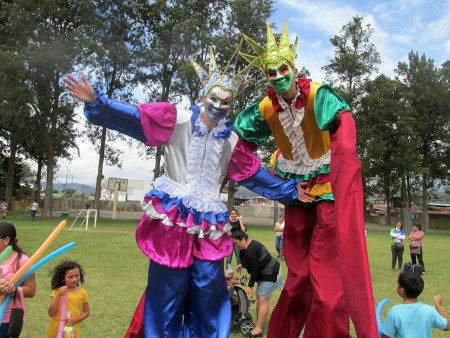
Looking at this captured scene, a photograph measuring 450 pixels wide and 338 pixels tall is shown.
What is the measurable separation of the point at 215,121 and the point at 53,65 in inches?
929

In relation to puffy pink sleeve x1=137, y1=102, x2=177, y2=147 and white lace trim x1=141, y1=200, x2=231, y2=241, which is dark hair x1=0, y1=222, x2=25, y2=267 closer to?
white lace trim x1=141, y1=200, x2=231, y2=241

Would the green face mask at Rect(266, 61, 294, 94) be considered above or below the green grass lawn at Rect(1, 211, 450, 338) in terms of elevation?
above

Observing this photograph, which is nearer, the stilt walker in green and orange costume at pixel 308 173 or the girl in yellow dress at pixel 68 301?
the stilt walker in green and orange costume at pixel 308 173

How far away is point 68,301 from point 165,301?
1.59 m

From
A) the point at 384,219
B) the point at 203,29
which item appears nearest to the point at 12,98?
the point at 203,29

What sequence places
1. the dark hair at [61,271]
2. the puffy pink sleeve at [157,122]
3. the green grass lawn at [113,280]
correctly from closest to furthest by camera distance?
the puffy pink sleeve at [157,122], the dark hair at [61,271], the green grass lawn at [113,280]

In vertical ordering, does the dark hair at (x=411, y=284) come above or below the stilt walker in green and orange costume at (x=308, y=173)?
below

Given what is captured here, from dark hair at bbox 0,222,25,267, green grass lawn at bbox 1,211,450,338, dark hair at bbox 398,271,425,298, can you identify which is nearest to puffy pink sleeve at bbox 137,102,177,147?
dark hair at bbox 0,222,25,267

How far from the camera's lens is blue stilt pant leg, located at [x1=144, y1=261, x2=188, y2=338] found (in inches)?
117

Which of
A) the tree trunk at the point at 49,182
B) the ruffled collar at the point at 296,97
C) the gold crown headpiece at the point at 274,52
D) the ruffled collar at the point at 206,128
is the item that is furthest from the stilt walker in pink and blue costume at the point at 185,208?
the tree trunk at the point at 49,182

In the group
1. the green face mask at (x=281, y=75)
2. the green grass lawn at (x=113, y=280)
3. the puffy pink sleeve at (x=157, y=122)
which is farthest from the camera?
the green grass lawn at (x=113, y=280)

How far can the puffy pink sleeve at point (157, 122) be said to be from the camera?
123 inches

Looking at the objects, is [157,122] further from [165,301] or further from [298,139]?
[165,301]

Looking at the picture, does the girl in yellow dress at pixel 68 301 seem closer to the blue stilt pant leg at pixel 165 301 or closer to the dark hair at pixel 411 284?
the blue stilt pant leg at pixel 165 301
